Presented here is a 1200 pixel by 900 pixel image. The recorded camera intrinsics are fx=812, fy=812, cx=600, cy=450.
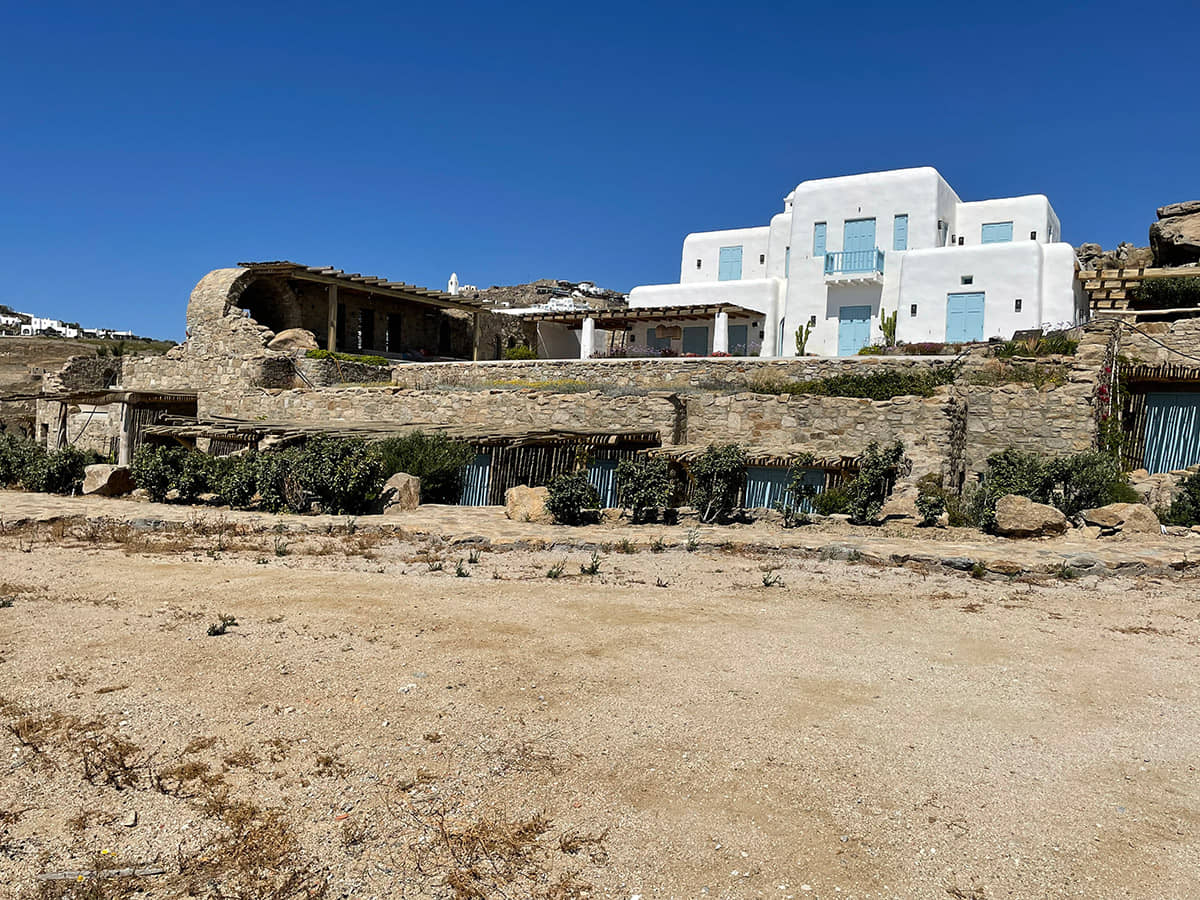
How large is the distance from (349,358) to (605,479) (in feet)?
46.4

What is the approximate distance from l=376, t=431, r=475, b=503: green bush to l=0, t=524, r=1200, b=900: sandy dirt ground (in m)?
7.77

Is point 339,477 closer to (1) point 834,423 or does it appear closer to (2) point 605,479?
(2) point 605,479

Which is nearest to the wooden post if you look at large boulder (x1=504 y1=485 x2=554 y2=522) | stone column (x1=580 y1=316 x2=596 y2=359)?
stone column (x1=580 y1=316 x2=596 y2=359)

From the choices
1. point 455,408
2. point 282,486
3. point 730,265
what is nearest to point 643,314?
point 730,265

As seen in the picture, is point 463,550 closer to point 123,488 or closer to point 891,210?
point 123,488

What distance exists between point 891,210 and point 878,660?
2894 cm

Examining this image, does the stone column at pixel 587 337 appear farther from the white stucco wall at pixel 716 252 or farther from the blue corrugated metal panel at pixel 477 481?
the blue corrugated metal panel at pixel 477 481

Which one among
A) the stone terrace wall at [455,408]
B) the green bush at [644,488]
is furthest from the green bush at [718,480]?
the stone terrace wall at [455,408]

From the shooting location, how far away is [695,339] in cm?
3394

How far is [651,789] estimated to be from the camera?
435 cm

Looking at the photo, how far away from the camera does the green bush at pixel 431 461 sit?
1644cm

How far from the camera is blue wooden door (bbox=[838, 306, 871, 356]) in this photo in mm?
30969

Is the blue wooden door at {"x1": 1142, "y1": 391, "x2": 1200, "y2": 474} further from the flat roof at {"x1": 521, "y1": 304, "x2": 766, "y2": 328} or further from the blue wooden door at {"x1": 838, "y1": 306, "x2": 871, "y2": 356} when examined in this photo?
the flat roof at {"x1": 521, "y1": 304, "x2": 766, "y2": 328}

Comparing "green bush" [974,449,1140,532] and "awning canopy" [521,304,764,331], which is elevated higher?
"awning canopy" [521,304,764,331]
